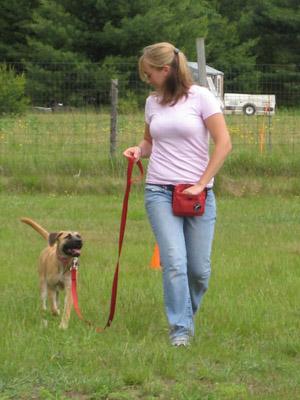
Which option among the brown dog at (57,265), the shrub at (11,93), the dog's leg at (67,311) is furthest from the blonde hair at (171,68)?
the shrub at (11,93)

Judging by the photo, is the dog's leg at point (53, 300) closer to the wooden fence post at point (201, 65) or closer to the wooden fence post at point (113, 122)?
the wooden fence post at point (201, 65)

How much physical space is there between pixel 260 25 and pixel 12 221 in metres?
44.5

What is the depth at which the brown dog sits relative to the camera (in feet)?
23.8

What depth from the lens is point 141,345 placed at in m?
6.11

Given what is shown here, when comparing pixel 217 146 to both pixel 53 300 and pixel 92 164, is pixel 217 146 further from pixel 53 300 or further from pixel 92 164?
pixel 92 164

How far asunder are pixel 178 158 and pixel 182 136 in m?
0.14

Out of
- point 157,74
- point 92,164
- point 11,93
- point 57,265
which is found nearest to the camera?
point 157,74

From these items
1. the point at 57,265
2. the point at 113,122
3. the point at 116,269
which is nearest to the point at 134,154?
the point at 116,269

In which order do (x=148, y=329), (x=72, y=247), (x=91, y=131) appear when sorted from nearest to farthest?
(x=148, y=329), (x=72, y=247), (x=91, y=131)

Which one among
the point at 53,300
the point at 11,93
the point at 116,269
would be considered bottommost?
the point at 11,93

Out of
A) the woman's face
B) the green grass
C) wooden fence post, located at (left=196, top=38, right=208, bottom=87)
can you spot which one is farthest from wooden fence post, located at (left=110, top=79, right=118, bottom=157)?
the woman's face

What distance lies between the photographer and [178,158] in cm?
615

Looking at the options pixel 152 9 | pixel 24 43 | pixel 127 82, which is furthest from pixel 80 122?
pixel 24 43

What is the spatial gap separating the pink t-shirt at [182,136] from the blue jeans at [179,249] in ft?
0.44
